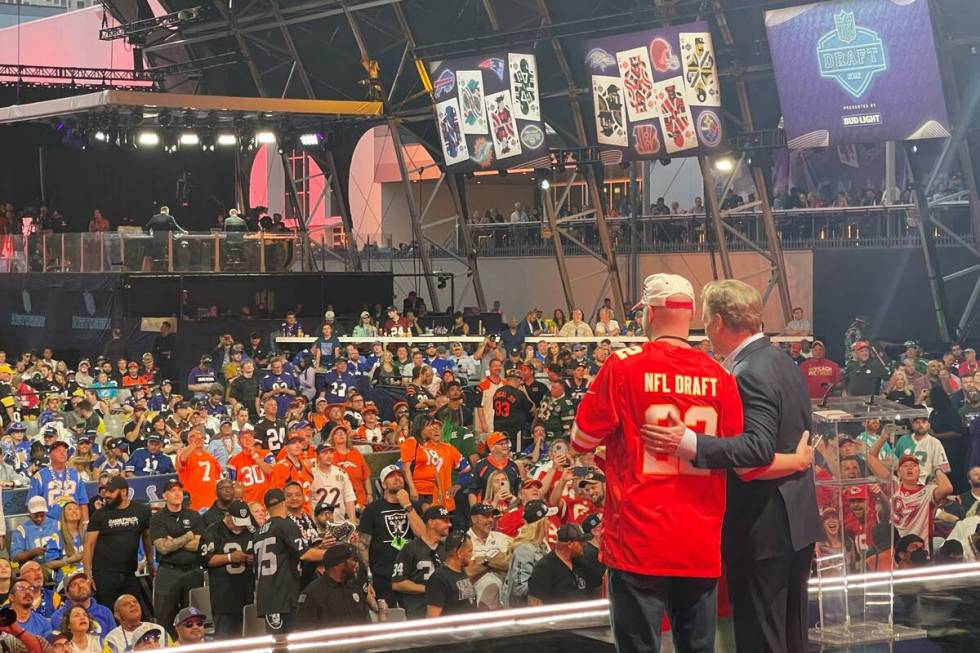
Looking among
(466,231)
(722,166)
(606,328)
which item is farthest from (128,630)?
(722,166)

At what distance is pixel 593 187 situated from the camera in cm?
2592

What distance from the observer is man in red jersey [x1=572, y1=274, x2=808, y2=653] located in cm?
414

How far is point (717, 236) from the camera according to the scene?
24797 millimetres

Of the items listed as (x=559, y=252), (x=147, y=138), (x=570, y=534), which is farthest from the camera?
(x=147, y=138)

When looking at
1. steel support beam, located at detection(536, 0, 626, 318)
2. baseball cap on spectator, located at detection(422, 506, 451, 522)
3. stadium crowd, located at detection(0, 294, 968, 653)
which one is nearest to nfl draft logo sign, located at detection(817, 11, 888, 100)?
stadium crowd, located at detection(0, 294, 968, 653)

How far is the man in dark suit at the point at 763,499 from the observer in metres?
4.41

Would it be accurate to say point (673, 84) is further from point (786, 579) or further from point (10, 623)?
point (786, 579)

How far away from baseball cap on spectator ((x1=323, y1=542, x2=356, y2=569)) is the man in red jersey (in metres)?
4.46

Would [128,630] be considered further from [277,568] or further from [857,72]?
[857,72]

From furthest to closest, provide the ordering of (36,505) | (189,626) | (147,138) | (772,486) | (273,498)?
(147,138), (36,505), (273,498), (189,626), (772,486)

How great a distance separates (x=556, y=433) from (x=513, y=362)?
3.29 metres

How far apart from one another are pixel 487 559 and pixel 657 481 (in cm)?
509

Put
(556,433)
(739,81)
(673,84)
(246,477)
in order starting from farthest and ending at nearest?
(739,81)
(673,84)
(556,433)
(246,477)

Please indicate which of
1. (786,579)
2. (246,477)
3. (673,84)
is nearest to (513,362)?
(673,84)
